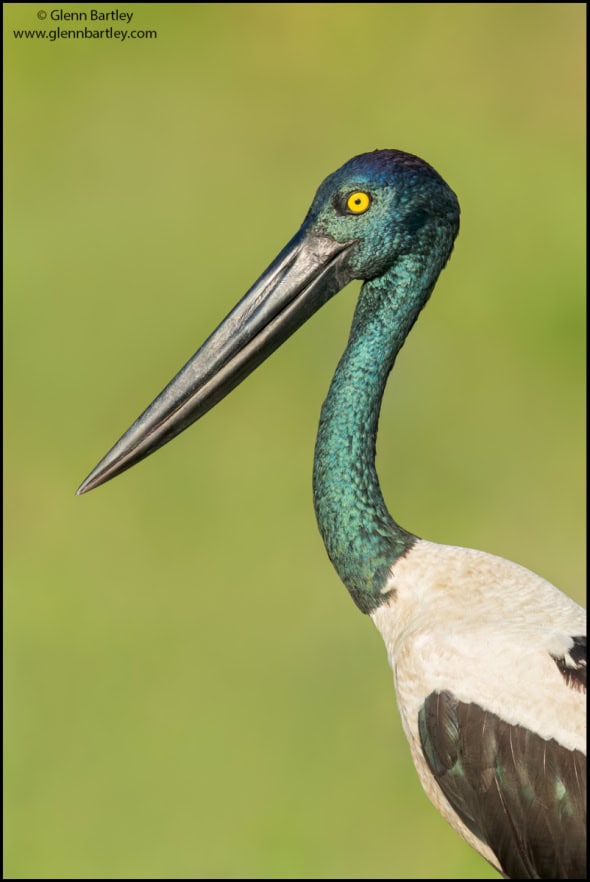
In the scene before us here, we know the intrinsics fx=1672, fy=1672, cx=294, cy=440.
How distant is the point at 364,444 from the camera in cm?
352

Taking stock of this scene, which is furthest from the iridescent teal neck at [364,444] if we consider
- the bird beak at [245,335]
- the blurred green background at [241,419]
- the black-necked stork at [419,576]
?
the blurred green background at [241,419]

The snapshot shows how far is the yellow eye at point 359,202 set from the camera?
3.54m

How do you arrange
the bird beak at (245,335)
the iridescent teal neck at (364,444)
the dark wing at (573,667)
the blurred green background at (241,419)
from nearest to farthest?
1. the dark wing at (573,667)
2. the iridescent teal neck at (364,444)
3. the bird beak at (245,335)
4. the blurred green background at (241,419)

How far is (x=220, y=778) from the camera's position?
7.06 metres

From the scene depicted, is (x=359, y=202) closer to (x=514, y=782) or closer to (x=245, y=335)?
(x=245, y=335)

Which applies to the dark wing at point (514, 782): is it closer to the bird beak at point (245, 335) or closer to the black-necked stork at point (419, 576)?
the black-necked stork at point (419, 576)

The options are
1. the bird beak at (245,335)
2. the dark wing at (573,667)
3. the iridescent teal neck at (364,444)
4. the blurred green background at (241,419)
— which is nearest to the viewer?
the dark wing at (573,667)

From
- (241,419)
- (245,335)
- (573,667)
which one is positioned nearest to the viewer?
(573,667)

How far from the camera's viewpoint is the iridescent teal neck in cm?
347

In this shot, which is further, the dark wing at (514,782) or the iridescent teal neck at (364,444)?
the iridescent teal neck at (364,444)

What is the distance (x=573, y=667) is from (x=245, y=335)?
1.01m

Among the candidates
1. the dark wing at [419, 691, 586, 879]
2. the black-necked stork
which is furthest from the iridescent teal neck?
the dark wing at [419, 691, 586, 879]

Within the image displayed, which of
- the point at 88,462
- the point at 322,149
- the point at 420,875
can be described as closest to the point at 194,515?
the point at 88,462

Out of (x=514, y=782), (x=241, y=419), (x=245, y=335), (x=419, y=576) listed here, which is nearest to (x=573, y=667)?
(x=514, y=782)
